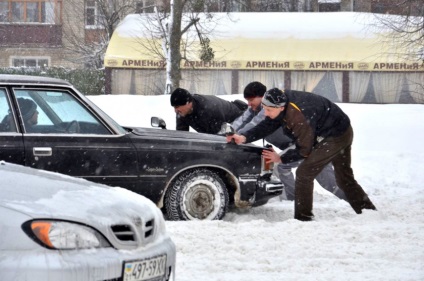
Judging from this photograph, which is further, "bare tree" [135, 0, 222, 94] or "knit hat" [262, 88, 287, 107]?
"bare tree" [135, 0, 222, 94]

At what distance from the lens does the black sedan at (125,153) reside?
8570 mm

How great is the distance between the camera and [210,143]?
9.48 m

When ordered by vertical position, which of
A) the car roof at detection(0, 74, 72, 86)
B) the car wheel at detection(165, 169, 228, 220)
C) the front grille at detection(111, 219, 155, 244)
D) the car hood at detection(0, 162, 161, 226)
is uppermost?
the car roof at detection(0, 74, 72, 86)

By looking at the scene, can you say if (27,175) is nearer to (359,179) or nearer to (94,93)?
(359,179)

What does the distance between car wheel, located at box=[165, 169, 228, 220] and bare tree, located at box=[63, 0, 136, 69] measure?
3362cm

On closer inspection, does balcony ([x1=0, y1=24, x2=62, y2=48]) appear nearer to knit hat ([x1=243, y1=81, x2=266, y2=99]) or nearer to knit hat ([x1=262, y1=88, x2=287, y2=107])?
knit hat ([x1=243, y1=81, x2=266, y2=99])

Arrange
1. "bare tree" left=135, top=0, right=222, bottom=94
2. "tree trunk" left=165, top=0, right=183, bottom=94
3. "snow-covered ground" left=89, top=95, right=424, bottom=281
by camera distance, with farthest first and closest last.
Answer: "bare tree" left=135, top=0, right=222, bottom=94 → "tree trunk" left=165, top=0, right=183, bottom=94 → "snow-covered ground" left=89, top=95, right=424, bottom=281

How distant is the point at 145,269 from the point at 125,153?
3.92m

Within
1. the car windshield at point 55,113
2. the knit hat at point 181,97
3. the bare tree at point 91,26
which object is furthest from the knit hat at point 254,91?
the bare tree at point 91,26

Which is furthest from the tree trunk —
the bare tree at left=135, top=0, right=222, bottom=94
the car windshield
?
the car windshield

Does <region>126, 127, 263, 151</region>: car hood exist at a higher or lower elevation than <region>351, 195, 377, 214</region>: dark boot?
higher

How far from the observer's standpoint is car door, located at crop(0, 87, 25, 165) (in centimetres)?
834

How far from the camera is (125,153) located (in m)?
8.94

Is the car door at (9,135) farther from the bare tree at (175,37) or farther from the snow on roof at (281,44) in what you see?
the snow on roof at (281,44)
